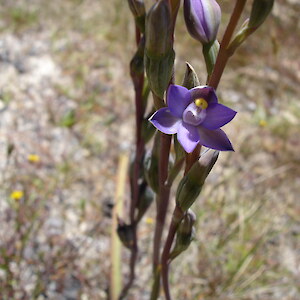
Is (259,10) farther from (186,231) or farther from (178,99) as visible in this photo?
(186,231)

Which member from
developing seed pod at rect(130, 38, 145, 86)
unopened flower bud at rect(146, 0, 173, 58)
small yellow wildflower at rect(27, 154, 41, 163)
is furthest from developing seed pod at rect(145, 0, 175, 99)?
small yellow wildflower at rect(27, 154, 41, 163)

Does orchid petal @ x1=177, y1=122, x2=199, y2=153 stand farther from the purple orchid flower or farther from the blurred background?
the blurred background

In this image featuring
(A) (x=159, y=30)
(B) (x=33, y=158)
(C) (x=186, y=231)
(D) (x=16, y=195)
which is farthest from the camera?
(B) (x=33, y=158)

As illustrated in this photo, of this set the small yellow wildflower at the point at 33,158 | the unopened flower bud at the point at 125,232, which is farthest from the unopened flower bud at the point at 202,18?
the small yellow wildflower at the point at 33,158

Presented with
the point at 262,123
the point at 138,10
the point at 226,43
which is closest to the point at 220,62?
the point at 226,43

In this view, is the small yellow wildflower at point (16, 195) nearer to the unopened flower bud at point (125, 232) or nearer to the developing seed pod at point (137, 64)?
the unopened flower bud at point (125, 232)
